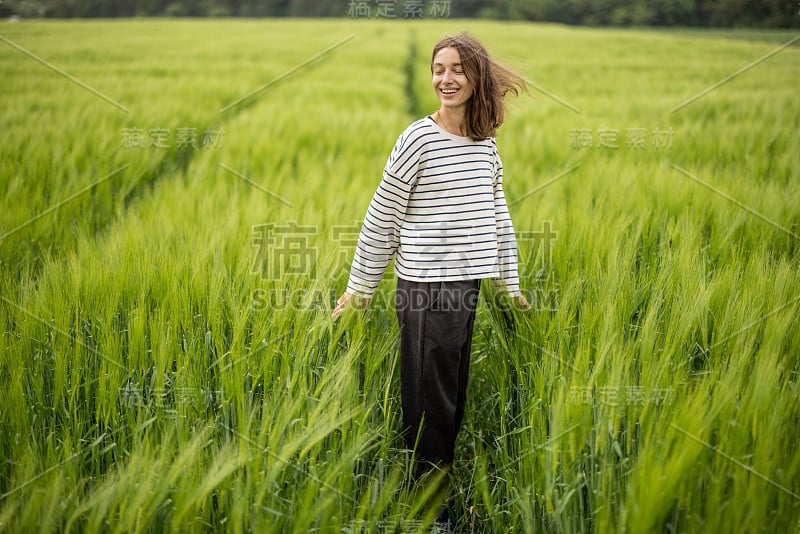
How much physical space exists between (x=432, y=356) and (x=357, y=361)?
9.3 inches

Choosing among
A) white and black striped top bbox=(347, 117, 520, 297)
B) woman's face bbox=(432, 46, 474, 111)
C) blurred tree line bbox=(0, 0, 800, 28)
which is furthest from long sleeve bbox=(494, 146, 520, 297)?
blurred tree line bbox=(0, 0, 800, 28)

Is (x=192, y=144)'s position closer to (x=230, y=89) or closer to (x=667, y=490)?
(x=230, y=89)

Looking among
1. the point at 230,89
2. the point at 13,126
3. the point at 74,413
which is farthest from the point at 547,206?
the point at 230,89

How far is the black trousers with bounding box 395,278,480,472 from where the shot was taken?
1.33m

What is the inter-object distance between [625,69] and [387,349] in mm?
7822

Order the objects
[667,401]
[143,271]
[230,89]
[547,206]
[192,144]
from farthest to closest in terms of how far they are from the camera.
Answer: [230,89] → [192,144] → [547,206] → [143,271] → [667,401]

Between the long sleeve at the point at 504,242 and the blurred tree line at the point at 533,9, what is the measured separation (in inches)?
365

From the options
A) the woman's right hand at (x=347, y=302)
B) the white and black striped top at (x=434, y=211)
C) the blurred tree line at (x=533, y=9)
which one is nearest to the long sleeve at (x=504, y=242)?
the white and black striped top at (x=434, y=211)

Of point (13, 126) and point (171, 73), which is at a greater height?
point (171, 73)

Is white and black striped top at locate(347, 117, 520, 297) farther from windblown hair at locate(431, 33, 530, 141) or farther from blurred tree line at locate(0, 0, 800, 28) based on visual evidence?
blurred tree line at locate(0, 0, 800, 28)

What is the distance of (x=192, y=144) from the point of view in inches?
158

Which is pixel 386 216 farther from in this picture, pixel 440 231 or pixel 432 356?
pixel 432 356

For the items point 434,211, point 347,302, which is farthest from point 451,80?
point 347,302

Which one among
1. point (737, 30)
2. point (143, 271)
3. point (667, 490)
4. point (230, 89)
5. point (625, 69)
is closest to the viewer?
point (667, 490)
